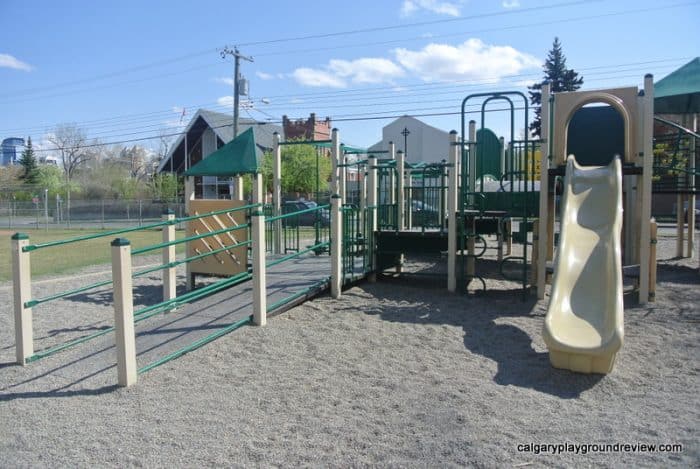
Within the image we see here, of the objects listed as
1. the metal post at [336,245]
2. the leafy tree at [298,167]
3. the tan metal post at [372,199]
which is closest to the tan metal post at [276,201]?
the tan metal post at [372,199]

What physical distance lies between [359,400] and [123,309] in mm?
1988

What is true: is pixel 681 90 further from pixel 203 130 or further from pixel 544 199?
pixel 203 130

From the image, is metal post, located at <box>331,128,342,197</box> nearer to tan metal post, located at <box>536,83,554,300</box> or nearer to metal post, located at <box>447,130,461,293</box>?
metal post, located at <box>447,130,461,293</box>

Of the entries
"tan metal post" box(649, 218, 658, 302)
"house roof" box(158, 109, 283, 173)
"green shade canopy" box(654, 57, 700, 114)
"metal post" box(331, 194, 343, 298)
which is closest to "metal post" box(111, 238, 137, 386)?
"metal post" box(331, 194, 343, 298)

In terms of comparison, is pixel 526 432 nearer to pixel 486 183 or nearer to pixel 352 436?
pixel 352 436

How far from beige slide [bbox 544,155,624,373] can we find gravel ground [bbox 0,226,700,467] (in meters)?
0.25

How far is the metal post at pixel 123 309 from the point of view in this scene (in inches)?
167

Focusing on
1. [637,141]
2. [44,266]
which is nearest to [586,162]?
[637,141]

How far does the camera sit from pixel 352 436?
3.43 meters

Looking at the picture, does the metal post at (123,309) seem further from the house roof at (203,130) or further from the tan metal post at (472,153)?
the house roof at (203,130)

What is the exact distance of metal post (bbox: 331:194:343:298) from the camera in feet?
24.8

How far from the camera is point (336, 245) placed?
7578mm

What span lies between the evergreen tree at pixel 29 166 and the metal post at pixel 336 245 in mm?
63641

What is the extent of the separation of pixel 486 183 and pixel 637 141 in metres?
3.93
